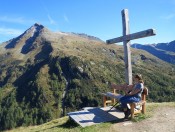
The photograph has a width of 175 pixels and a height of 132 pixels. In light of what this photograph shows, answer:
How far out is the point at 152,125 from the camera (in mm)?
15492

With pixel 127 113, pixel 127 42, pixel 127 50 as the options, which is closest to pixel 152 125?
pixel 127 113

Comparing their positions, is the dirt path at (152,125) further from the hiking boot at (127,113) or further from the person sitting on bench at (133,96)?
the person sitting on bench at (133,96)

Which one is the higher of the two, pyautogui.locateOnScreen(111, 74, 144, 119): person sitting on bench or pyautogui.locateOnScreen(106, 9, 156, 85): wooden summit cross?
pyautogui.locateOnScreen(106, 9, 156, 85): wooden summit cross

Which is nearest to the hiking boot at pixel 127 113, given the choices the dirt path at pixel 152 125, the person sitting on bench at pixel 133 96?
the person sitting on bench at pixel 133 96

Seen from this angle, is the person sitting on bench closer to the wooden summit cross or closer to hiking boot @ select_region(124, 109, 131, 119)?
hiking boot @ select_region(124, 109, 131, 119)

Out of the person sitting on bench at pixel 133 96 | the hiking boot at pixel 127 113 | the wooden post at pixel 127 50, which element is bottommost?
the hiking boot at pixel 127 113

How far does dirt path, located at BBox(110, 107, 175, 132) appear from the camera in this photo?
48.7ft

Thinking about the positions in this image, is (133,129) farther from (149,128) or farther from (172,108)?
(172,108)

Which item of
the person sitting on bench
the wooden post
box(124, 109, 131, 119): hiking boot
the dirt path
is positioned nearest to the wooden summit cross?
the wooden post

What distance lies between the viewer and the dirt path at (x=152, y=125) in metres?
14.8

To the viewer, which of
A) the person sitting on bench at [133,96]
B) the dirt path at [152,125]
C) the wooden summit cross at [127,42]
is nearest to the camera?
the dirt path at [152,125]

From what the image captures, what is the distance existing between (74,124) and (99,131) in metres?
2.85

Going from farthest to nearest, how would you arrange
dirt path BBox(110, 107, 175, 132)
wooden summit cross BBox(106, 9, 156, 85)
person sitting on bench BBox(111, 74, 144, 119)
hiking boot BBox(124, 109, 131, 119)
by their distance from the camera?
wooden summit cross BBox(106, 9, 156, 85) → hiking boot BBox(124, 109, 131, 119) → person sitting on bench BBox(111, 74, 144, 119) → dirt path BBox(110, 107, 175, 132)

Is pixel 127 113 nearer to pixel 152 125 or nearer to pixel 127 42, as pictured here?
pixel 152 125
